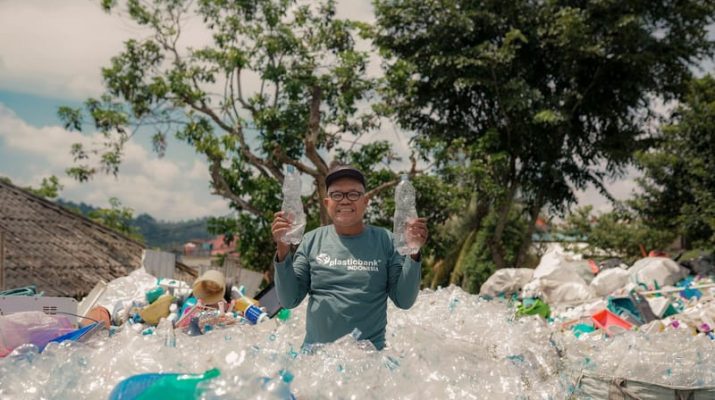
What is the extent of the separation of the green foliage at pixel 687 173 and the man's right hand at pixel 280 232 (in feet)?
29.3

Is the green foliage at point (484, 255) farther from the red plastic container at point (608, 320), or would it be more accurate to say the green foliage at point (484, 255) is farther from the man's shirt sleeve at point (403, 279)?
the man's shirt sleeve at point (403, 279)

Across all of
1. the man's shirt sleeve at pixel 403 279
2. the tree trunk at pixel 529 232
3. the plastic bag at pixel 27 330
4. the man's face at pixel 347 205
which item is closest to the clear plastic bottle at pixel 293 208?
the man's face at pixel 347 205

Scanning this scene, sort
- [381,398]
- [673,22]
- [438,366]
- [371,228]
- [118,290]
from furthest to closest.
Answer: [673,22]
[118,290]
[371,228]
[438,366]
[381,398]

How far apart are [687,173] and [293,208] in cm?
941

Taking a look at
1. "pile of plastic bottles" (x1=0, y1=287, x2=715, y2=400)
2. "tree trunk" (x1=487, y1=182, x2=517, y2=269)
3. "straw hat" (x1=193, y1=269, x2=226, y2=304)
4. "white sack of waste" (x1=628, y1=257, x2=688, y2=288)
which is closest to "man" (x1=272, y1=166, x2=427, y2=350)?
"pile of plastic bottles" (x1=0, y1=287, x2=715, y2=400)

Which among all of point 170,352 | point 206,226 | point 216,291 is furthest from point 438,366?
point 206,226

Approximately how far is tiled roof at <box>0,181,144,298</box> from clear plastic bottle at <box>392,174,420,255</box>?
12.4 ft

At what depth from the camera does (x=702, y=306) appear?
18.7 feet

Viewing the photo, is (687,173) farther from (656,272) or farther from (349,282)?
(349,282)

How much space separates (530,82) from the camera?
12.7 meters

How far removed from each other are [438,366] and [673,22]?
11.9m

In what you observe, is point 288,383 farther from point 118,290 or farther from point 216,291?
point 118,290

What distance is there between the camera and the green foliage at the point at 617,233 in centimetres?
1213

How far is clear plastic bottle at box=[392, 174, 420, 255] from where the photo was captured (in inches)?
102
